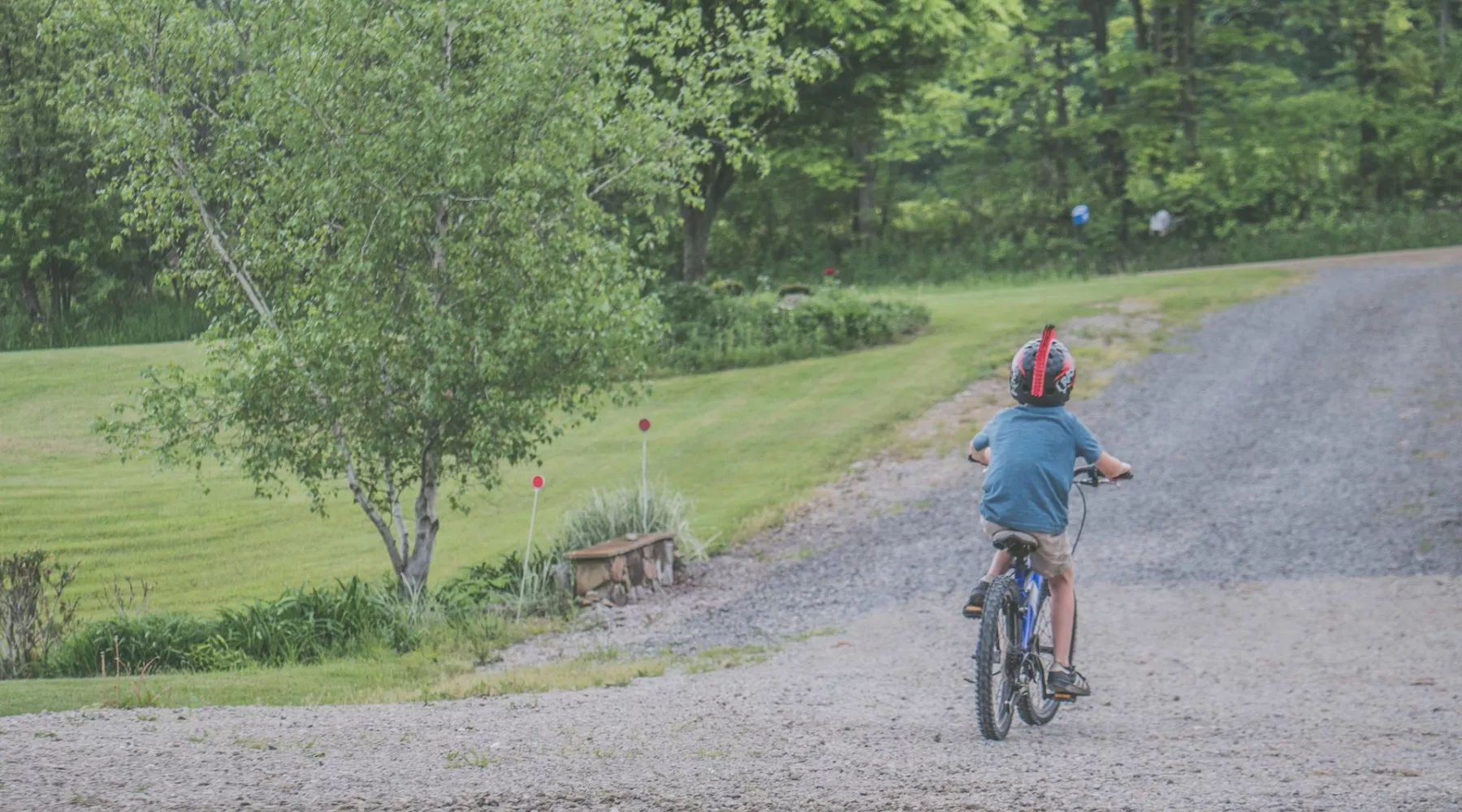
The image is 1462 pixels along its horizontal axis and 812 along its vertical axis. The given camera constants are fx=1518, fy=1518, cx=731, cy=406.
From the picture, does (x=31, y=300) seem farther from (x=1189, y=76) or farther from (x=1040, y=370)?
(x=1189, y=76)

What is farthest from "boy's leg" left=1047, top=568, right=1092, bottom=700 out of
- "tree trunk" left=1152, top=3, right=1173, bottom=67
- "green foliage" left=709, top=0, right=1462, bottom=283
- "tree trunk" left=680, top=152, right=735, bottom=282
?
"tree trunk" left=1152, top=3, right=1173, bottom=67

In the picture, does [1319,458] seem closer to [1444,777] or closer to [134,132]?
[1444,777]

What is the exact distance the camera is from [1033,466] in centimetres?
679

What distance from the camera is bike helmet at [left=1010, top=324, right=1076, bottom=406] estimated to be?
270 inches

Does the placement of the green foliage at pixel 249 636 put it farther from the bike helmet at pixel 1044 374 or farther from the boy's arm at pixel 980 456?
the bike helmet at pixel 1044 374

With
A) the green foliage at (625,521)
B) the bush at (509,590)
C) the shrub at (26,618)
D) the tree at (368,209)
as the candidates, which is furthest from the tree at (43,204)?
the green foliage at (625,521)

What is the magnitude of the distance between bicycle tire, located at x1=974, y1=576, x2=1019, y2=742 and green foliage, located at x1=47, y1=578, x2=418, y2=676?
5343 mm

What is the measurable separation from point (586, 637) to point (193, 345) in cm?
397

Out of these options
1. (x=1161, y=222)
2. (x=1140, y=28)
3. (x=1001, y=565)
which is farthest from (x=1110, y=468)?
(x=1140, y=28)

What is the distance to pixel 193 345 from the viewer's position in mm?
12070

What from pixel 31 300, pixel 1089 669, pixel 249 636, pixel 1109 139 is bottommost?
pixel 1089 669

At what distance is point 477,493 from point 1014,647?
10.4 metres

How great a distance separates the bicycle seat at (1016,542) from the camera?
22.3ft

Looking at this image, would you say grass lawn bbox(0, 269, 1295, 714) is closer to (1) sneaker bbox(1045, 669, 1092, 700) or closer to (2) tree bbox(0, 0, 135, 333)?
(2) tree bbox(0, 0, 135, 333)
